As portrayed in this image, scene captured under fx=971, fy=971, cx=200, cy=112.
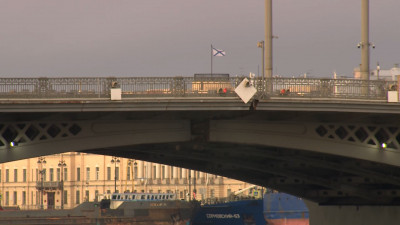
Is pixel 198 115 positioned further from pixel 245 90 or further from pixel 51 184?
pixel 51 184

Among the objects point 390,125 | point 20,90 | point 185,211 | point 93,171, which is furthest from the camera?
point 93,171

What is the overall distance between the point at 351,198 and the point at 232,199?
52.6 metres

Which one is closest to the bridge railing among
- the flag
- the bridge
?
the bridge

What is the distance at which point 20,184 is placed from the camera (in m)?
164

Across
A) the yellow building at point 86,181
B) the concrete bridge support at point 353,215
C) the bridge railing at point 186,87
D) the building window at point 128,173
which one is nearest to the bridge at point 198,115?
the bridge railing at point 186,87

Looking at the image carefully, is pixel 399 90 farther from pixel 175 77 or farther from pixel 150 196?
pixel 150 196

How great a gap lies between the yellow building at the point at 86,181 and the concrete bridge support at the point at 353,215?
84.2m

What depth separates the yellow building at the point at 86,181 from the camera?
15525 centimetres

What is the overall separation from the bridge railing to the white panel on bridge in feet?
2.08

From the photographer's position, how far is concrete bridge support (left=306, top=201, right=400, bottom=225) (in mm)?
59844

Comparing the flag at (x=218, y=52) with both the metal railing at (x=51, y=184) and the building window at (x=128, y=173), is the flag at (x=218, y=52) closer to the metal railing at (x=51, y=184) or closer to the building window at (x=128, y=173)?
the building window at (x=128, y=173)

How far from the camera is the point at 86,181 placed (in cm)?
16150

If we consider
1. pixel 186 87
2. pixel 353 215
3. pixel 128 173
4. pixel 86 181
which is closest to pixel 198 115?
pixel 186 87

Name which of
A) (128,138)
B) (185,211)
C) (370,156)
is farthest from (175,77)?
(185,211)
